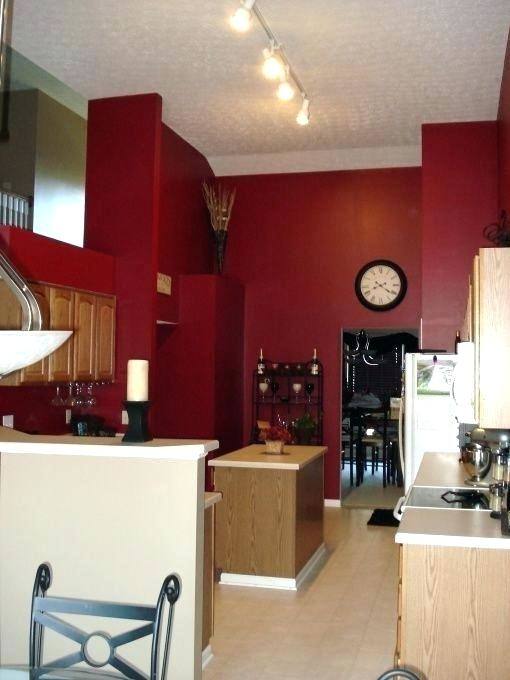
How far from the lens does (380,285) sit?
866 centimetres

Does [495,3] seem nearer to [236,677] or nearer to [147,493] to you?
[147,493]

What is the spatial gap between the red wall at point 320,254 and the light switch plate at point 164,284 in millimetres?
1617

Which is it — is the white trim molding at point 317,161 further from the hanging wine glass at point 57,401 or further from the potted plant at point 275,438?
the hanging wine glass at point 57,401

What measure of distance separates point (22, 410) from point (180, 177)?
3122mm

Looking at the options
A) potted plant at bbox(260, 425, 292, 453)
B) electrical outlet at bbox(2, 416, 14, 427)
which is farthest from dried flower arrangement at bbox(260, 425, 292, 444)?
electrical outlet at bbox(2, 416, 14, 427)

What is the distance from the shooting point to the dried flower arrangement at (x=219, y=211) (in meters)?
8.63

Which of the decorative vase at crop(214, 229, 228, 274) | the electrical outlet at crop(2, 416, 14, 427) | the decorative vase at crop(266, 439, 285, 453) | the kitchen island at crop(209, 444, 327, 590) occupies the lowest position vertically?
the kitchen island at crop(209, 444, 327, 590)

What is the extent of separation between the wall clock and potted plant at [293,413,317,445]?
154cm

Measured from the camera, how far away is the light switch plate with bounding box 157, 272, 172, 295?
23.8 feet

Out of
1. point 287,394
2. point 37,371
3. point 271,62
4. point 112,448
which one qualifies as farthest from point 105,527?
point 287,394

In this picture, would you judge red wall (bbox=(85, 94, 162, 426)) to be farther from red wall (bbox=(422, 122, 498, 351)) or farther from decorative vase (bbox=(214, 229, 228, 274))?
red wall (bbox=(422, 122, 498, 351))

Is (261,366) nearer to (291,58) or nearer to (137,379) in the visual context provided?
(291,58)

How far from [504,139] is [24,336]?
18.4ft

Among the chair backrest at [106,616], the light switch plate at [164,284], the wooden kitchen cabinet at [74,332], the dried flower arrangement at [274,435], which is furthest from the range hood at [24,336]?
the light switch plate at [164,284]
